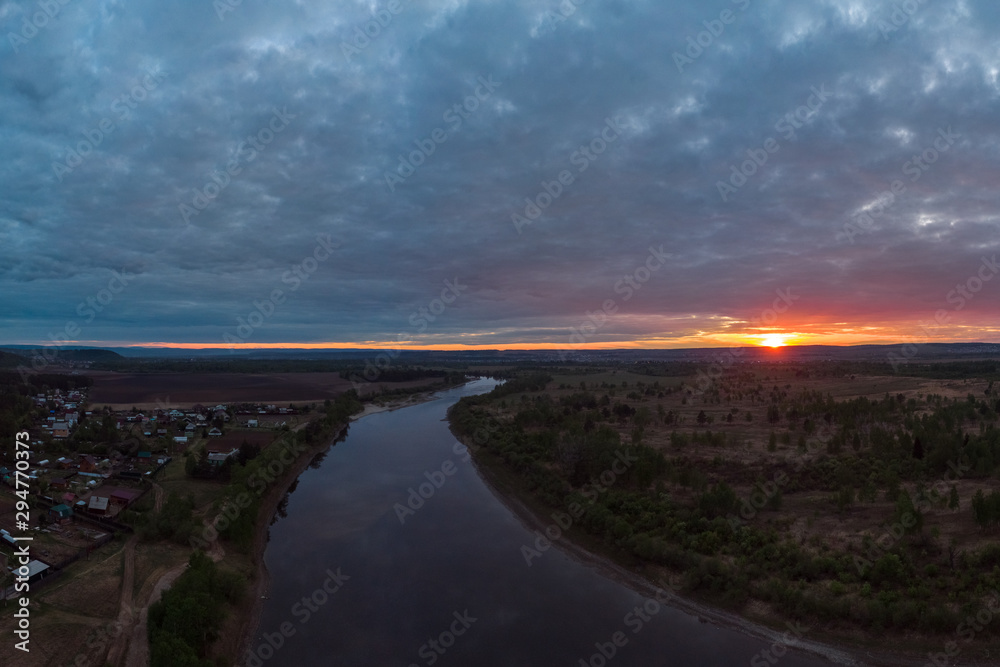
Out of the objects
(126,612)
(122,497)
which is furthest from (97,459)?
(126,612)

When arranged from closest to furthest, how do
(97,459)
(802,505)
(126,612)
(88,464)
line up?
A: (126,612), (802,505), (88,464), (97,459)

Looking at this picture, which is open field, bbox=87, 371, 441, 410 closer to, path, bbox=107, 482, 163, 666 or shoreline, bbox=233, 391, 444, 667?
shoreline, bbox=233, 391, 444, 667

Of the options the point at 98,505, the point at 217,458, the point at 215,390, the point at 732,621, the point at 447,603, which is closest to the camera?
the point at 732,621

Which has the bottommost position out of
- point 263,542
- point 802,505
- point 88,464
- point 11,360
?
point 263,542

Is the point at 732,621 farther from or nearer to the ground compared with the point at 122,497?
nearer to the ground

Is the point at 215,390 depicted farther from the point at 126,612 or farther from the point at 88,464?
the point at 126,612

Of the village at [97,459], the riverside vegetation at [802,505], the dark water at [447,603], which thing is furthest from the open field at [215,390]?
the dark water at [447,603]

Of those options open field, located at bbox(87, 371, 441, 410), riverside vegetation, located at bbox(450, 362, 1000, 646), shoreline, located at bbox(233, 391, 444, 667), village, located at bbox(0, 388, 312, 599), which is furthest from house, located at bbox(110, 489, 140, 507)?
open field, located at bbox(87, 371, 441, 410)

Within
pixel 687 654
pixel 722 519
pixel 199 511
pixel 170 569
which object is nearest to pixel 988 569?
pixel 722 519
